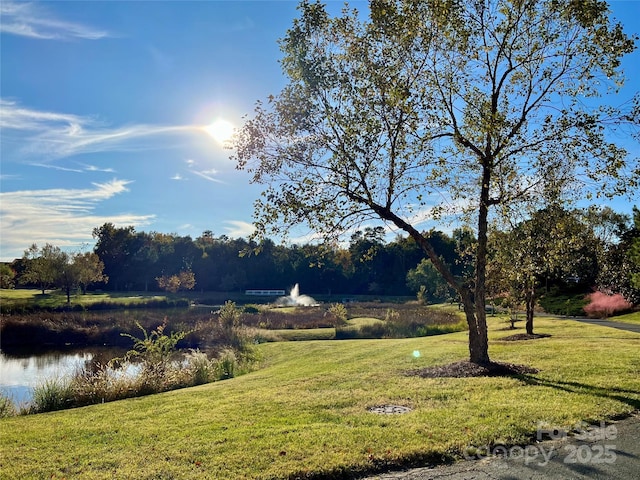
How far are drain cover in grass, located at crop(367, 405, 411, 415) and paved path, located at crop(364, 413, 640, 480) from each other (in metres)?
2.26

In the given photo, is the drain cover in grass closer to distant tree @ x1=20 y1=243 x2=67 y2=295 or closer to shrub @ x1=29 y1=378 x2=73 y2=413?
shrub @ x1=29 y1=378 x2=73 y2=413

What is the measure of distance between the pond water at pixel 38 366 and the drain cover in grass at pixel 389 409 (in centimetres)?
1278

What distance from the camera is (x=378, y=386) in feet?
33.2

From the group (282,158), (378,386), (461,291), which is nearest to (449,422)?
(378,386)

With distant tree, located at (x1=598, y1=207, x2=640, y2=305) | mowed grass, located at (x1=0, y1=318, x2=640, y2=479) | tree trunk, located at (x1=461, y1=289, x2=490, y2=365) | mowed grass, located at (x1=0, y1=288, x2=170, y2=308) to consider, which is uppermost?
distant tree, located at (x1=598, y1=207, x2=640, y2=305)

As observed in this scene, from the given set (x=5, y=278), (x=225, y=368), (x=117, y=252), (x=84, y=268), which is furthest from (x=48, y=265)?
(x=225, y=368)

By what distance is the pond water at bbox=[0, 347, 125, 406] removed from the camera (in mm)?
17469

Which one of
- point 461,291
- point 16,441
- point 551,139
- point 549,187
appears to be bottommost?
point 16,441

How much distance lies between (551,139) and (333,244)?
5574mm

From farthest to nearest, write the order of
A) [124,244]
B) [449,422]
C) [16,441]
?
[124,244], [16,441], [449,422]

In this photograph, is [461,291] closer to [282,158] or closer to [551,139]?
[551,139]

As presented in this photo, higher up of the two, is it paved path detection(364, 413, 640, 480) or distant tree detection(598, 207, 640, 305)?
distant tree detection(598, 207, 640, 305)

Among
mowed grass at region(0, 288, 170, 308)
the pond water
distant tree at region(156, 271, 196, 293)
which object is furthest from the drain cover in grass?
distant tree at region(156, 271, 196, 293)

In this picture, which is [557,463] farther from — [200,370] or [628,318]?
[628,318]
